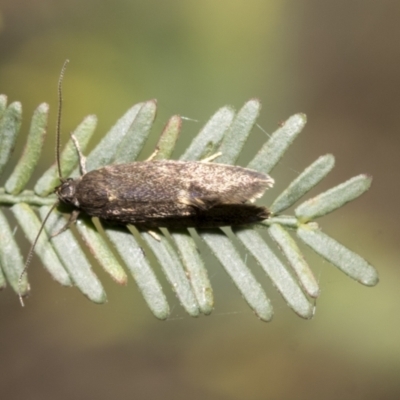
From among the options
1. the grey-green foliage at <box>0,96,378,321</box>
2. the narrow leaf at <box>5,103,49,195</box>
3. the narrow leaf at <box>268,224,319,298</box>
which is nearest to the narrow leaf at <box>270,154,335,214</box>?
the grey-green foliage at <box>0,96,378,321</box>

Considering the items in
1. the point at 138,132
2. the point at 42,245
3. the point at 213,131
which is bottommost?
the point at 42,245

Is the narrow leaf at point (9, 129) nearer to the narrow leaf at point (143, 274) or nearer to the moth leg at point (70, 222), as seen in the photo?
the moth leg at point (70, 222)

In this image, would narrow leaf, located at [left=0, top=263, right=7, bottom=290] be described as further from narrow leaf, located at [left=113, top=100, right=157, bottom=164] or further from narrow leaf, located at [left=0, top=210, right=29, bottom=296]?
narrow leaf, located at [left=113, top=100, right=157, bottom=164]

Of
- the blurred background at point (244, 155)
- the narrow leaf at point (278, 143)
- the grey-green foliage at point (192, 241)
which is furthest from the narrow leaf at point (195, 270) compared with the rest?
the blurred background at point (244, 155)

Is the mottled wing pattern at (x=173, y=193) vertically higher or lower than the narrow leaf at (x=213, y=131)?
lower

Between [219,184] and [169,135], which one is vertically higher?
[169,135]

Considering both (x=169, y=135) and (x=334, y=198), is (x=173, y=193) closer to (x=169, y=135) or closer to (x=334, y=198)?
(x=169, y=135)

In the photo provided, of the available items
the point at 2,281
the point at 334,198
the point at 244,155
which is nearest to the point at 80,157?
the point at 2,281
